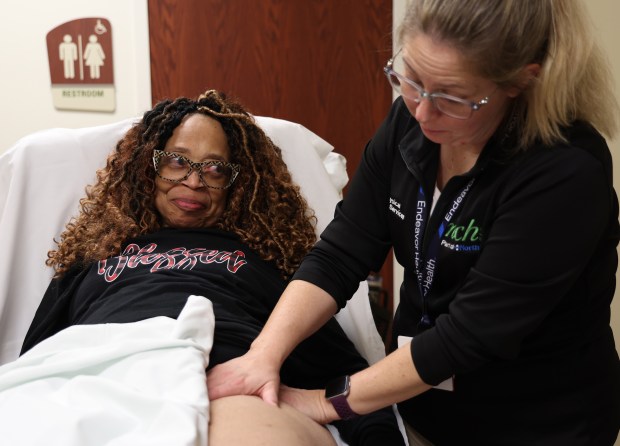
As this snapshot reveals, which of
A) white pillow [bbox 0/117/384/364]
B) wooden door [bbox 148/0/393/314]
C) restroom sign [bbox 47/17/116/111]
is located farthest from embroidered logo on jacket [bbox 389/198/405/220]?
restroom sign [bbox 47/17/116/111]

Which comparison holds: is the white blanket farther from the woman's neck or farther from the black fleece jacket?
the woman's neck

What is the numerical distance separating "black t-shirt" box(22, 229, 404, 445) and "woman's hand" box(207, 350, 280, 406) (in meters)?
0.08

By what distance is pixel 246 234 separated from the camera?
179cm

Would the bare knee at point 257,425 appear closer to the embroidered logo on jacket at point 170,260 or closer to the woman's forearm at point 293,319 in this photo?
the woman's forearm at point 293,319

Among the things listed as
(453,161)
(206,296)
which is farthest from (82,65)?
(453,161)

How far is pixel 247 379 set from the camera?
48.0 inches

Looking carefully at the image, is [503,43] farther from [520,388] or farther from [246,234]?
[246,234]

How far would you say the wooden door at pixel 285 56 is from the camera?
291 centimetres

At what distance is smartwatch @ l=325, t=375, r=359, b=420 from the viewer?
3.84 ft

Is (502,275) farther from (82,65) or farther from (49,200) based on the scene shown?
(82,65)

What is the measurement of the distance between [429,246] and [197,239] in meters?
0.77

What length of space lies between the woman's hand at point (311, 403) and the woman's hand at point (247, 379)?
5cm

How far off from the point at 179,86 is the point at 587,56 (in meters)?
2.30

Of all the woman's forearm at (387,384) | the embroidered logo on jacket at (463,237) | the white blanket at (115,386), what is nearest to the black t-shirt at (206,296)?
the white blanket at (115,386)
